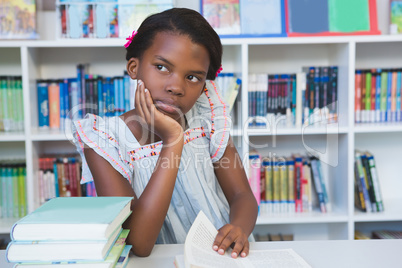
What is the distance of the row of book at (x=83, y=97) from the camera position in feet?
6.98

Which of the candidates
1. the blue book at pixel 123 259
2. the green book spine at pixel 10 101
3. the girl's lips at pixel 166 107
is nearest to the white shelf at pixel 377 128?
the girl's lips at pixel 166 107

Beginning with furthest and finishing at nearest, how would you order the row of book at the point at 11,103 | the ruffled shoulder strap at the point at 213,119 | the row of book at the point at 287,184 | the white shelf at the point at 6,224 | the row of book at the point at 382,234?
the row of book at the point at 382,234, the row of book at the point at 287,184, the row of book at the point at 11,103, the white shelf at the point at 6,224, the ruffled shoulder strap at the point at 213,119

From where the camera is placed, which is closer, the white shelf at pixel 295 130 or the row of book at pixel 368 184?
the white shelf at pixel 295 130

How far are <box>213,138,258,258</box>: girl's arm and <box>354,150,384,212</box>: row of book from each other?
116cm

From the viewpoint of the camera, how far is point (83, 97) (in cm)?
213

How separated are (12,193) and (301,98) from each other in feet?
4.90

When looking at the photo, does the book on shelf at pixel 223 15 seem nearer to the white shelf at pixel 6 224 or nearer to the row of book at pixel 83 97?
→ the row of book at pixel 83 97

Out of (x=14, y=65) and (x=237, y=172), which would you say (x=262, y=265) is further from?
(x=14, y=65)

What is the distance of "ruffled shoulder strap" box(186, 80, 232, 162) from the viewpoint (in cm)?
127

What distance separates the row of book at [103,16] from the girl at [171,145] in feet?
2.76

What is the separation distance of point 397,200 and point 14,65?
7.10 feet

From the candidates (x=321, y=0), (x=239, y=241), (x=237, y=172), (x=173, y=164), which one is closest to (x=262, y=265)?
(x=239, y=241)

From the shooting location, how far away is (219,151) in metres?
1.26

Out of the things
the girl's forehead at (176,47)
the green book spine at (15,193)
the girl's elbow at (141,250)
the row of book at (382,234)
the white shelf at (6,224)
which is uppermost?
the girl's forehead at (176,47)
